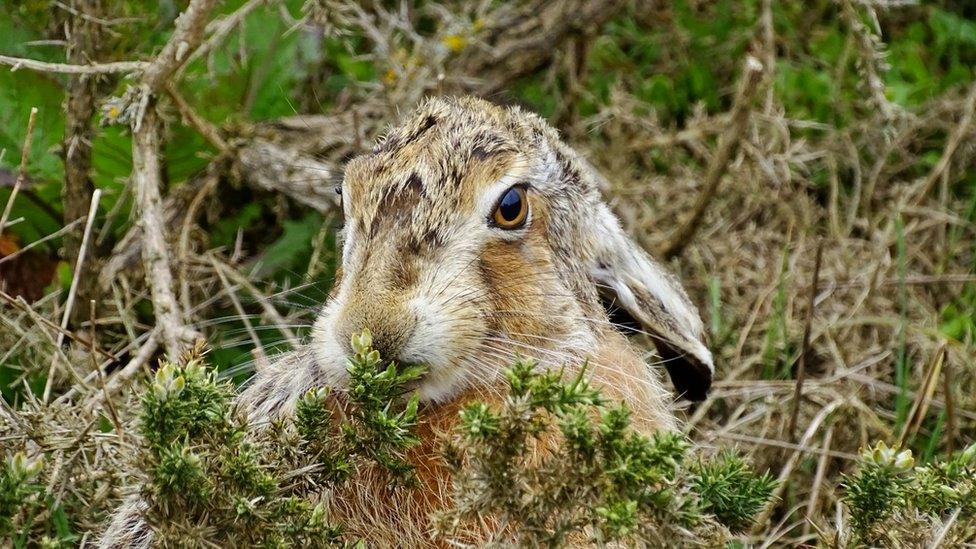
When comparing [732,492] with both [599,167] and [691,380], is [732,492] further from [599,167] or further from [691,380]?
[599,167]

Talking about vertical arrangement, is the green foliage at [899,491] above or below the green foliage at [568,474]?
below

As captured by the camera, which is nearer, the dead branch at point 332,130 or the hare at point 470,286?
the hare at point 470,286

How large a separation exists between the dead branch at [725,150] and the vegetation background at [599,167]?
1 cm

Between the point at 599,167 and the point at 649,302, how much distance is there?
224 centimetres

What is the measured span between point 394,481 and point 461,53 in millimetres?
3354

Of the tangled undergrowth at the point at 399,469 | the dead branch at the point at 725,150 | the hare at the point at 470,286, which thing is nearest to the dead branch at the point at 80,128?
the hare at the point at 470,286

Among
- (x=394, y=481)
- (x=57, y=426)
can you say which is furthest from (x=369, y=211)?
(x=57, y=426)

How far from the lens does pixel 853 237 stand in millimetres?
6039

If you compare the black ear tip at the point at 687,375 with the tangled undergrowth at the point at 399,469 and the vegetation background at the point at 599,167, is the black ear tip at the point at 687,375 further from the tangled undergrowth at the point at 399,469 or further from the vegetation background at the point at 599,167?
the tangled undergrowth at the point at 399,469

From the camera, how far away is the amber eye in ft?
11.8

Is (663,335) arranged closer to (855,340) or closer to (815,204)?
(855,340)

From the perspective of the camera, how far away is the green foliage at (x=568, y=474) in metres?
2.69

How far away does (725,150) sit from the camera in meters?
5.36

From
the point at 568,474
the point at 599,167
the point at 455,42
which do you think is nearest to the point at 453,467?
the point at 568,474
